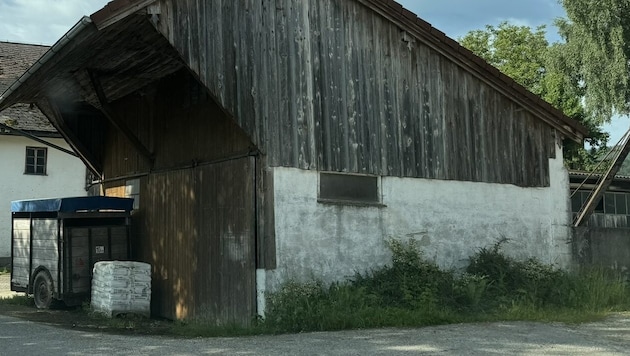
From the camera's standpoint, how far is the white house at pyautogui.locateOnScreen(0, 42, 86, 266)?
2839cm

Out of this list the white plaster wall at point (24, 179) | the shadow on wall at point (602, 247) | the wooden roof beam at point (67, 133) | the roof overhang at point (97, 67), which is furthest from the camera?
the white plaster wall at point (24, 179)

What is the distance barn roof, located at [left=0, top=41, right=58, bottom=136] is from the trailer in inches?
448

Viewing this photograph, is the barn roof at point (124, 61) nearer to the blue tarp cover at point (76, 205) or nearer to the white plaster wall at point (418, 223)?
the white plaster wall at point (418, 223)

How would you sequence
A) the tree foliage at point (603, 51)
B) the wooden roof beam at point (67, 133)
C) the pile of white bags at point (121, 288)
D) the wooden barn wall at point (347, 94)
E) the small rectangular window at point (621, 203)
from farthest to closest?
1. the tree foliage at point (603, 51)
2. the small rectangular window at point (621, 203)
3. the wooden roof beam at point (67, 133)
4. the pile of white bags at point (121, 288)
5. the wooden barn wall at point (347, 94)

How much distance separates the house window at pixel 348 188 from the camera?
12.7m

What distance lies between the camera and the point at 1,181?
2858 centimetres

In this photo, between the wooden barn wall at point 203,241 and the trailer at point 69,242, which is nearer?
the wooden barn wall at point 203,241

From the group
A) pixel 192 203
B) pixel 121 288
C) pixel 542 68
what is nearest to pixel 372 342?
pixel 192 203

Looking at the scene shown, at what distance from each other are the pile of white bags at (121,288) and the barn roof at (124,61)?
3590 mm

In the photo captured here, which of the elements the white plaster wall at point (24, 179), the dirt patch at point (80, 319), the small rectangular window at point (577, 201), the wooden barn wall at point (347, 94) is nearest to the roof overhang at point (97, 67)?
the wooden barn wall at point (347, 94)

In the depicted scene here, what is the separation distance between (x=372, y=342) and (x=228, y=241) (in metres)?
3.81

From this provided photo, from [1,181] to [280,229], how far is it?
20892mm

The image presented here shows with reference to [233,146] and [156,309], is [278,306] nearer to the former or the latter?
[233,146]

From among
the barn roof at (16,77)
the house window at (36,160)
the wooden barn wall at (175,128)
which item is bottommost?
the wooden barn wall at (175,128)
